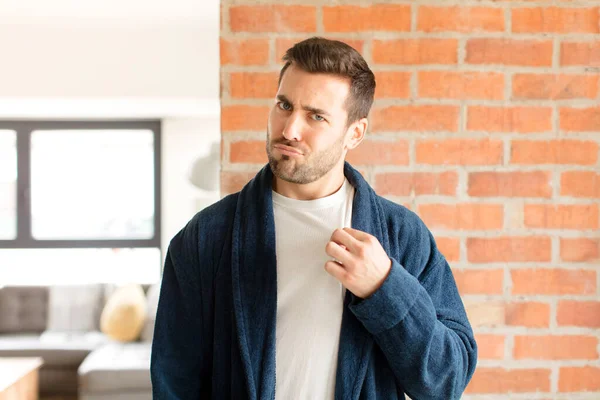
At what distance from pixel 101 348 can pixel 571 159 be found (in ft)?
12.5

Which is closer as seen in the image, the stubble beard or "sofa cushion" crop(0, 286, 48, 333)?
the stubble beard

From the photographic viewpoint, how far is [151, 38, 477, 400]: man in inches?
42.1

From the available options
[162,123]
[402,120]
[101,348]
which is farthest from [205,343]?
[162,123]

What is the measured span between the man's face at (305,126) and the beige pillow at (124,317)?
3.76 metres

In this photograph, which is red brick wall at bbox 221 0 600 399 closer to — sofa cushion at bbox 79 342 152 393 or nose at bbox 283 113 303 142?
nose at bbox 283 113 303 142

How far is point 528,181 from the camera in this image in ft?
4.85

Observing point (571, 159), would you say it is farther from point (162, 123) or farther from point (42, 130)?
point (42, 130)

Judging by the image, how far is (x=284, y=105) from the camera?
1.13 m

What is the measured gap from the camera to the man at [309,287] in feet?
3.51

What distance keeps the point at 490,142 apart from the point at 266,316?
0.75 meters

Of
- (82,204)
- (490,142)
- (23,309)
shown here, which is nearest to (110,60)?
(82,204)

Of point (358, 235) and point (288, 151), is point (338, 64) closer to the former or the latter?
point (288, 151)

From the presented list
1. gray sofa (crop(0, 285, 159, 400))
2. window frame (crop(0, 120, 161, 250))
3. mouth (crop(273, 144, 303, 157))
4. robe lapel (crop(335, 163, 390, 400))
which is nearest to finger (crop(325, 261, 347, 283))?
robe lapel (crop(335, 163, 390, 400))

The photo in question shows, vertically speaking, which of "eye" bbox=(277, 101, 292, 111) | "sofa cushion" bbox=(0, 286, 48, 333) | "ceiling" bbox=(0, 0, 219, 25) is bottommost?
"sofa cushion" bbox=(0, 286, 48, 333)
